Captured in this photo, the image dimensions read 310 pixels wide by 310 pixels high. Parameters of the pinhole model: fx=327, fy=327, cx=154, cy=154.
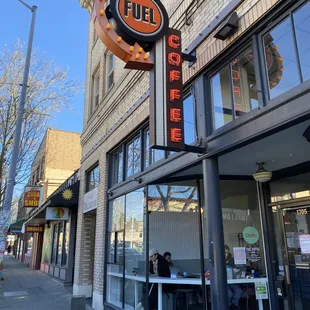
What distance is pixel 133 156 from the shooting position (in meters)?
8.29

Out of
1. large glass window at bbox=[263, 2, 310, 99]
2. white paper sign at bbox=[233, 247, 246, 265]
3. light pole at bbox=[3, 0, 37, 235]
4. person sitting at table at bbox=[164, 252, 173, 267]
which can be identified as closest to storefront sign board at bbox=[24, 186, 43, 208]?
light pole at bbox=[3, 0, 37, 235]

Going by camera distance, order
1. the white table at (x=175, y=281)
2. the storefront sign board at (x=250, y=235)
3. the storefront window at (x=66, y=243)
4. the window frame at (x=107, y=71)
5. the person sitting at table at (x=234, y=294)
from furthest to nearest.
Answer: the storefront window at (x=66, y=243) < the window frame at (x=107, y=71) < the storefront sign board at (x=250, y=235) < the person sitting at table at (x=234, y=294) < the white table at (x=175, y=281)

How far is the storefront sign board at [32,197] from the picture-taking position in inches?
746

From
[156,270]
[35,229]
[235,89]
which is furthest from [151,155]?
[35,229]

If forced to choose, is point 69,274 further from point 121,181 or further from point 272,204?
point 272,204

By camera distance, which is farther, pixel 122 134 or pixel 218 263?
pixel 122 134

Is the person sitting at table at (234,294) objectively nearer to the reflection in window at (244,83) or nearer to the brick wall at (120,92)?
the reflection in window at (244,83)

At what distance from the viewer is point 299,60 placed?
12.6 feet

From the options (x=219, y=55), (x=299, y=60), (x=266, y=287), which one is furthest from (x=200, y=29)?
(x=266, y=287)

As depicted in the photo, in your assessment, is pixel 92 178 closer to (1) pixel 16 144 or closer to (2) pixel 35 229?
(1) pixel 16 144

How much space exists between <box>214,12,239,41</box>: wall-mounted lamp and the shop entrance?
9.77ft

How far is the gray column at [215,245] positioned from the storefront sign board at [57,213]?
39.8 feet

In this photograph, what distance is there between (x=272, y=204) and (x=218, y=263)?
207cm

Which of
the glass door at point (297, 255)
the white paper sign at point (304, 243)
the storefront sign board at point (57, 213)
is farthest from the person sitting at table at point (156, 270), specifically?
the storefront sign board at point (57, 213)
